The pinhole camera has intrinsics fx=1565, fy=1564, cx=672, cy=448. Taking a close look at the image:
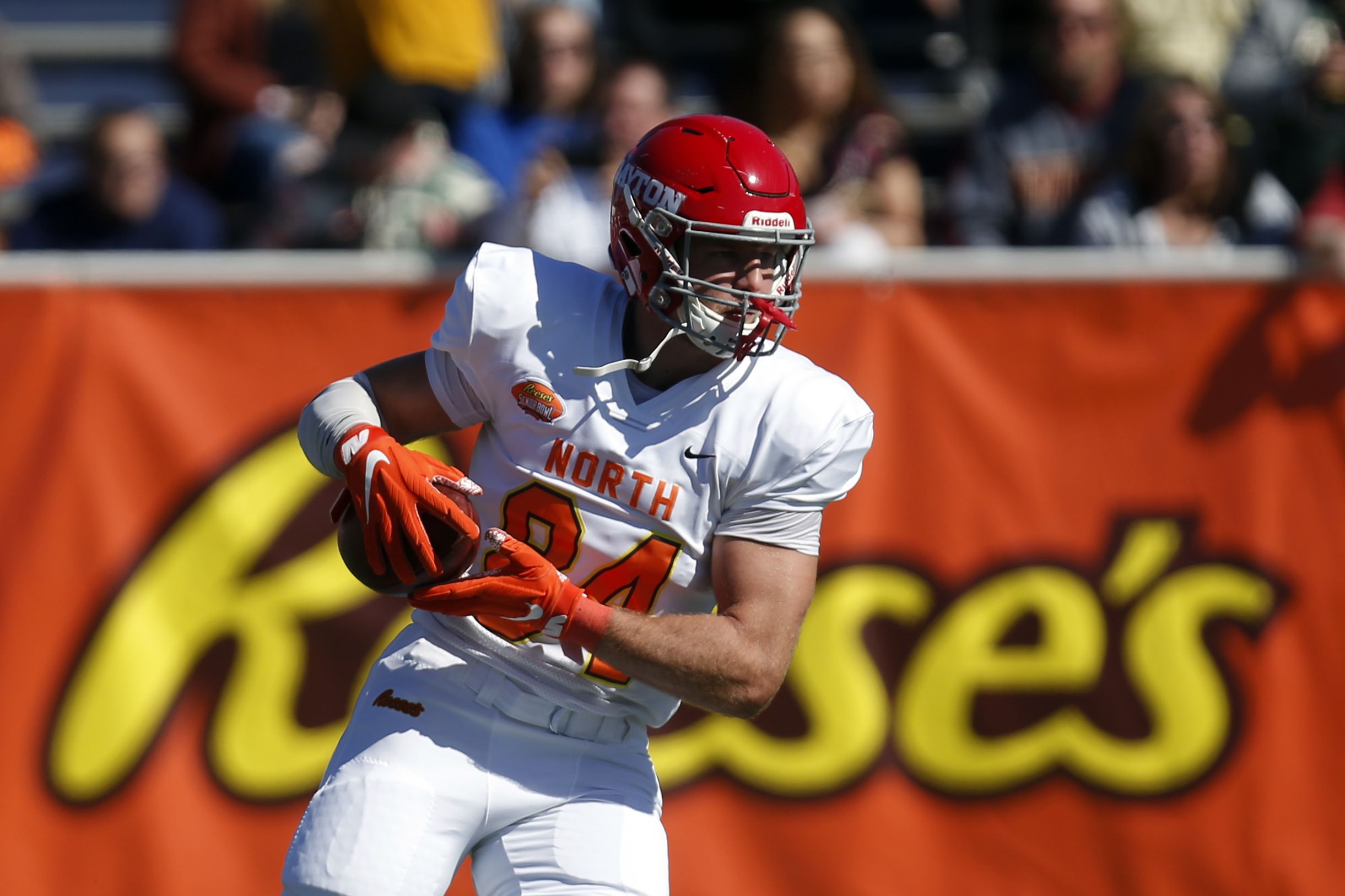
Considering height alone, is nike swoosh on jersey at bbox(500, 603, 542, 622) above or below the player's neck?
below

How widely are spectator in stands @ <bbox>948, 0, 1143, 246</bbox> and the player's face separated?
2.79 metres

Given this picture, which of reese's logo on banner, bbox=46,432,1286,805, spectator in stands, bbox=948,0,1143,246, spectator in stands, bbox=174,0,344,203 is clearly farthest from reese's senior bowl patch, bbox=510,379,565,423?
spectator in stands, bbox=174,0,344,203

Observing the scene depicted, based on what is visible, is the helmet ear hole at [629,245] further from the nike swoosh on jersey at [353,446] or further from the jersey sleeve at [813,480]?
the nike swoosh on jersey at [353,446]

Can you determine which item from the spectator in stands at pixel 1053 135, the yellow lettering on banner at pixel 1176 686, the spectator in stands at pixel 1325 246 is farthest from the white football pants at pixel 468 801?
the spectator in stands at pixel 1053 135

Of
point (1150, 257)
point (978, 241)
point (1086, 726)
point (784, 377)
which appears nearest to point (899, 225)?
point (978, 241)

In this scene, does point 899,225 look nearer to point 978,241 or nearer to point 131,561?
point 978,241

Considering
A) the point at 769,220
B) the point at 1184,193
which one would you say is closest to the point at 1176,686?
the point at 1184,193

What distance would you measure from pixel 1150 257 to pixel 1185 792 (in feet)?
5.11

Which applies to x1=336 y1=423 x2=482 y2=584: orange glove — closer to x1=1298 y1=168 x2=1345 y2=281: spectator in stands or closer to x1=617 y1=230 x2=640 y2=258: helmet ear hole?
x1=617 y1=230 x2=640 y2=258: helmet ear hole

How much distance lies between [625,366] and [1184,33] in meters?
4.26

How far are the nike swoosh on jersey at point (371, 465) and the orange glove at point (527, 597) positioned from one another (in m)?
0.22

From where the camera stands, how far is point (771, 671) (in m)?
2.92

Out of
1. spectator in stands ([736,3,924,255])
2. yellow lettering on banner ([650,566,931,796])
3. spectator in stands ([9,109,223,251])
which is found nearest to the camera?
yellow lettering on banner ([650,566,931,796])

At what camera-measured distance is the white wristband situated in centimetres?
303
